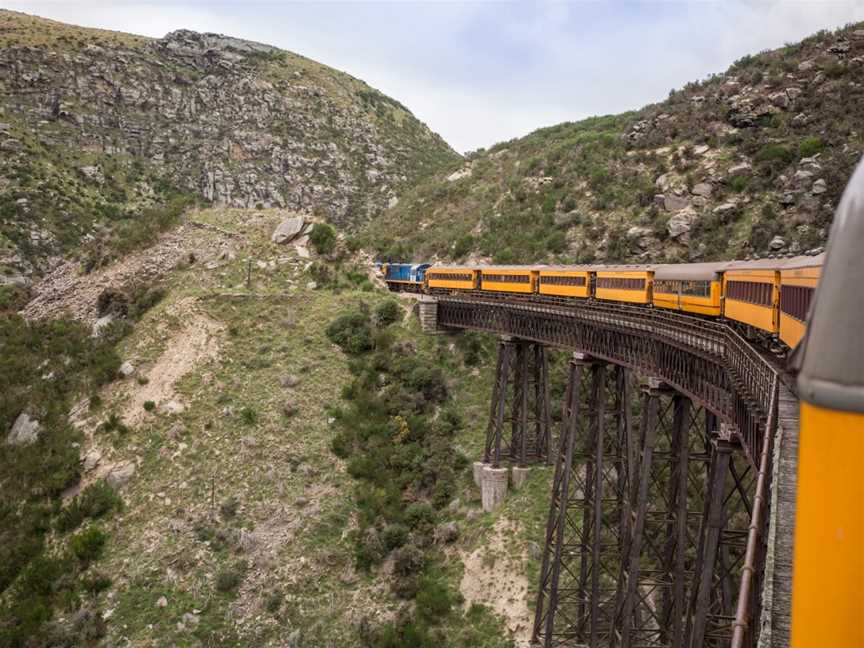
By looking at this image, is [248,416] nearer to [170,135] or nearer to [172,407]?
[172,407]

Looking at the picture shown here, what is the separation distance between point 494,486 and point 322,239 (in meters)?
25.4

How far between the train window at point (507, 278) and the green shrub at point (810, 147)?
25.5 metres

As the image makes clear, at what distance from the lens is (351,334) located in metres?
43.5

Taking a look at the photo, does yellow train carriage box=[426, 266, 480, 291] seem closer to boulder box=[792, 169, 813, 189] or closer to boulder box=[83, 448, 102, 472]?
boulder box=[83, 448, 102, 472]

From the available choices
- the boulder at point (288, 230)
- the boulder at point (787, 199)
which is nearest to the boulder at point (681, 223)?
the boulder at point (787, 199)

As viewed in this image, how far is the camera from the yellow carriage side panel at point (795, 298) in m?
11.7

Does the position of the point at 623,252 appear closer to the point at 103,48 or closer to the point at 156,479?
the point at 156,479

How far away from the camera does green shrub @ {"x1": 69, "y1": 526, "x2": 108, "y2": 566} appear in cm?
3003

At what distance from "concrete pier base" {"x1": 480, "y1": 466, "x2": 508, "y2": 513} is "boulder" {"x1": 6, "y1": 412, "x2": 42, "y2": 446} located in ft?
72.3

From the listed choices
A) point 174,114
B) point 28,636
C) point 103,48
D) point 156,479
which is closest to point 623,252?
point 156,479

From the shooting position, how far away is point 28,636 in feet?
87.8

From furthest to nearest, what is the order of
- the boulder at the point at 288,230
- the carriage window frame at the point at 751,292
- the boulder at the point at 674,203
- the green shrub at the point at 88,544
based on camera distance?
the boulder at the point at 674,203, the boulder at the point at 288,230, the green shrub at the point at 88,544, the carriage window frame at the point at 751,292

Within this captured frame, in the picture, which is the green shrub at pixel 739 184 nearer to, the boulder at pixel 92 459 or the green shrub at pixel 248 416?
the green shrub at pixel 248 416

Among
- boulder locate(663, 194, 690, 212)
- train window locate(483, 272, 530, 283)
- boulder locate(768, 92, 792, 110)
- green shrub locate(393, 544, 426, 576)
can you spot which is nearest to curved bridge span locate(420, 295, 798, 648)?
train window locate(483, 272, 530, 283)
